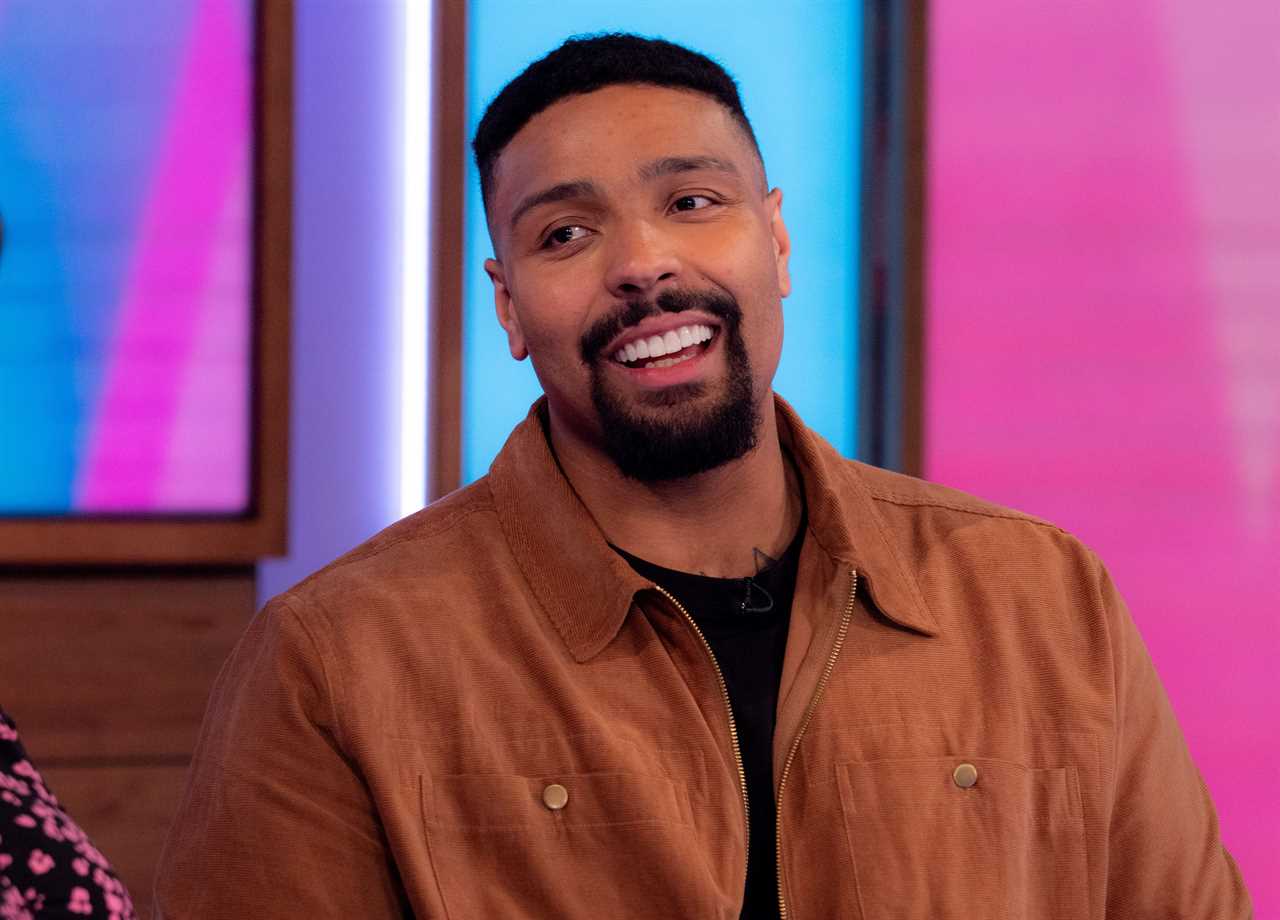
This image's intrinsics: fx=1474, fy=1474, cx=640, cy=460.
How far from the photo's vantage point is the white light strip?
225cm

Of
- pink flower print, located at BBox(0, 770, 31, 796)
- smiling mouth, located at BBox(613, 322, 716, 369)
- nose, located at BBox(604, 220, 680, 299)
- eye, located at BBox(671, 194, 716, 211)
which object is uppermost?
eye, located at BBox(671, 194, 716, 211)

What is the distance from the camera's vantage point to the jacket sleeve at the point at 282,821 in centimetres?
127

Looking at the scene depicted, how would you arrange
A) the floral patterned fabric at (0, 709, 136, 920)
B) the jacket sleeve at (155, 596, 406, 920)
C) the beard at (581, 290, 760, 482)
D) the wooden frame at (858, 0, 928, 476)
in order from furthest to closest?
the wooden frame at (858, 0, 928, 476) < the beard at (581, 290, 760, 482) < the jacket sleeve at (155, 596, 406, 920) < the floral patterned fabric at (0, 709, 136, 920)

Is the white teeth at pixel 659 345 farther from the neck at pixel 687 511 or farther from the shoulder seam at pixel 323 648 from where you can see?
the shoulder seam at pixel 323 648

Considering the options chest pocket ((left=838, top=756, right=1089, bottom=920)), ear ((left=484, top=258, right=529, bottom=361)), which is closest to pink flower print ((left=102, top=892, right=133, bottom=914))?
chest pocket ((left=838, top=756, right=1089, bottom=920))

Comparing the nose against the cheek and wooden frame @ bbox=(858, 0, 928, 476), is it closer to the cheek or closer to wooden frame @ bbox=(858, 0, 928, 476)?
the cheek

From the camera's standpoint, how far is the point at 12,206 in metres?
2.11

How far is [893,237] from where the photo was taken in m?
2.26

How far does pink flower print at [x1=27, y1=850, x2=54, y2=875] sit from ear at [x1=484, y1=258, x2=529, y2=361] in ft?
2.63

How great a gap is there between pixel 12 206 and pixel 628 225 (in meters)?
1.11

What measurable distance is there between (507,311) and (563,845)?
581mm

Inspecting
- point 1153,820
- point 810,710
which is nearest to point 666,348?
point 810,710

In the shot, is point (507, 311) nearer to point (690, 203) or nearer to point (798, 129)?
point (690, 203)

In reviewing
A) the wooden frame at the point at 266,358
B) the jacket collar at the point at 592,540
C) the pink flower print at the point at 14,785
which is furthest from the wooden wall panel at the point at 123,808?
the pink flower print at the point at 14,785
